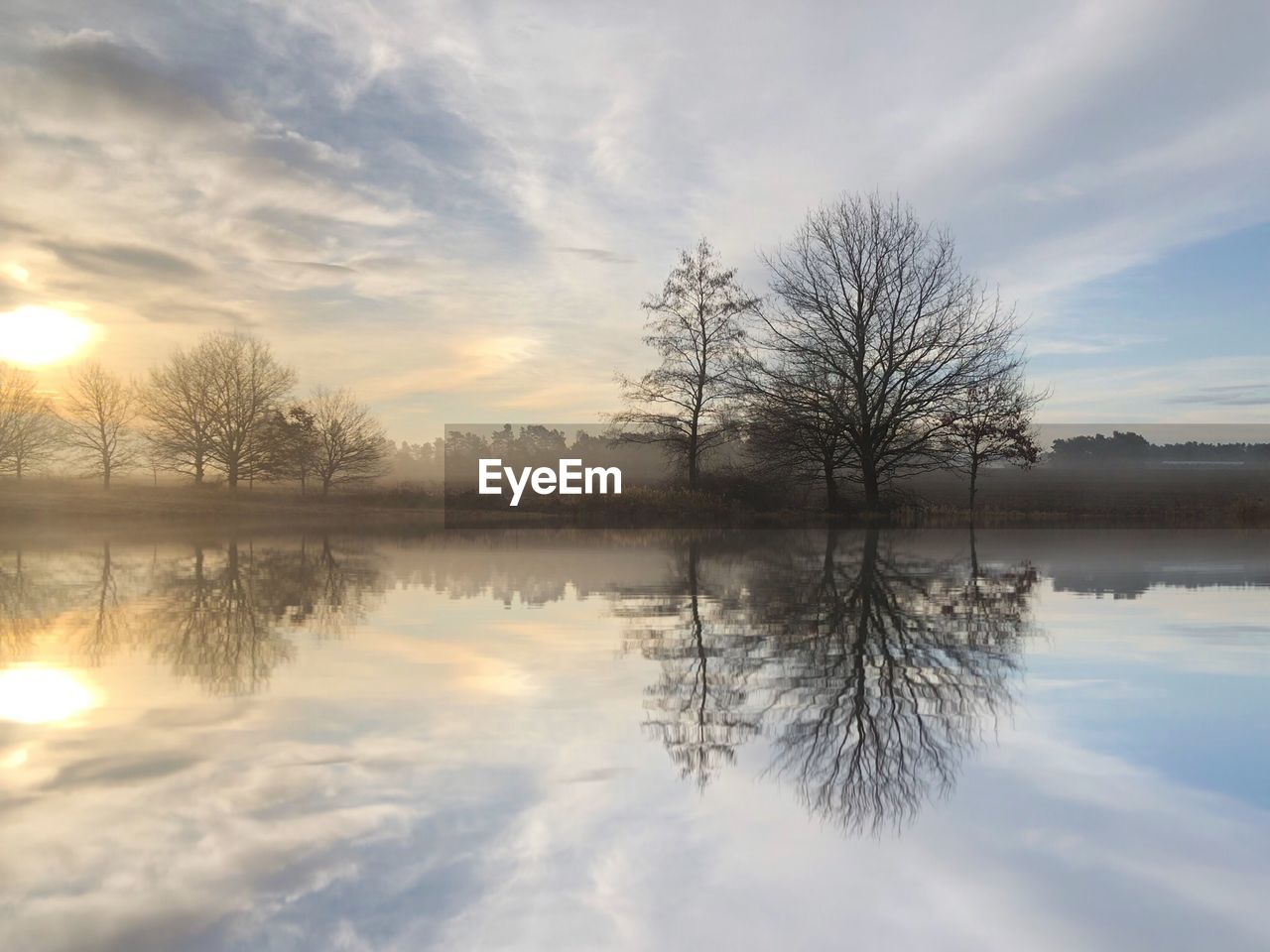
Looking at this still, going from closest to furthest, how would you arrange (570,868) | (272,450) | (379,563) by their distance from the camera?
(570,868)
(379,563)
(272,450)

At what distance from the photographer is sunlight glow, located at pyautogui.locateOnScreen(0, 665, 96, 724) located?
18.8 feet

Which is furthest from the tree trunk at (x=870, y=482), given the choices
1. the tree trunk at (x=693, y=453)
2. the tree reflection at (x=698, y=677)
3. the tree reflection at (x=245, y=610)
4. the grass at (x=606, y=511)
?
the tree reflection at (x=698, y=677)

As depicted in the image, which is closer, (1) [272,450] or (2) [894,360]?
(2) [894,360]

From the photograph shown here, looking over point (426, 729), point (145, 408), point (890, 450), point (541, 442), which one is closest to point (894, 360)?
point (890, 450)

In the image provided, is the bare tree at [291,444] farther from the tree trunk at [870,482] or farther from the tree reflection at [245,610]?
the tree reflection at [245,610]

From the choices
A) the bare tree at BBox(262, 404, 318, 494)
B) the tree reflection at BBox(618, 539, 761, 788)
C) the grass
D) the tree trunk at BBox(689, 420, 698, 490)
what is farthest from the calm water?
the bare tree at BBox(262, 404, 318, 494)

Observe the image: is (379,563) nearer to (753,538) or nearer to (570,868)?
(753,538)

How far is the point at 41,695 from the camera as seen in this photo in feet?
20.4

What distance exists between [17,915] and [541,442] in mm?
88898

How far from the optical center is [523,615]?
32.9 feet

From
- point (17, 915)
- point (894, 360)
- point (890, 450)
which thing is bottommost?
point (17, 915)

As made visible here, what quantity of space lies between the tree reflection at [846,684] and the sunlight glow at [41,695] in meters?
3.70

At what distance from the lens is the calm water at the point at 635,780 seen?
10.5 feet

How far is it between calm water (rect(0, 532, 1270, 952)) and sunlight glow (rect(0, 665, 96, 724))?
42 millimetres
